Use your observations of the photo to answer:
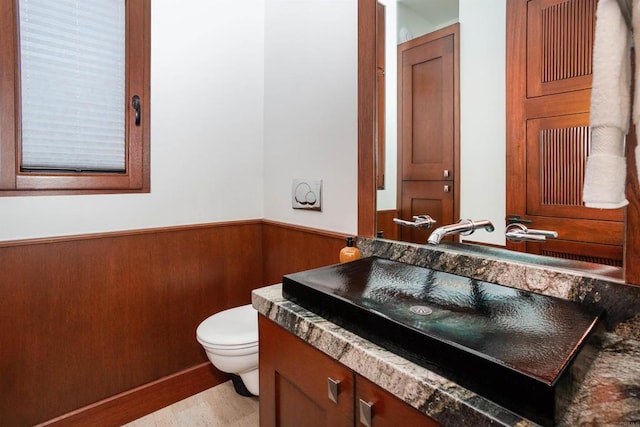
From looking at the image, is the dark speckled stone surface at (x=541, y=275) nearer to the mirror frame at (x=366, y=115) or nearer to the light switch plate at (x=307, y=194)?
the mirror frame at (x=366, y=115)

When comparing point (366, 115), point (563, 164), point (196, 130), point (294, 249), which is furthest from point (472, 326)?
point (196, 130)

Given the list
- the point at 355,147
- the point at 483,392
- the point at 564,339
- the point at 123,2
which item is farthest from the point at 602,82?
the point at 123,2

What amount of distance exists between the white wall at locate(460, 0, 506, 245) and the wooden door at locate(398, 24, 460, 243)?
32mm

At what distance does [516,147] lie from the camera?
1.05m

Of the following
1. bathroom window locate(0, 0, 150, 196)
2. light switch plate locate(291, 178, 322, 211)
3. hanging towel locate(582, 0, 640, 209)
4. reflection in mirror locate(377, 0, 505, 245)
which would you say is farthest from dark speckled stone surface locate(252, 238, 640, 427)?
bathroom window locate(0, 0, 150, 196)

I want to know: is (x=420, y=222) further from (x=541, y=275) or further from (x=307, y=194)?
(x=307, y=194)

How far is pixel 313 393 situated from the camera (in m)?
0.89

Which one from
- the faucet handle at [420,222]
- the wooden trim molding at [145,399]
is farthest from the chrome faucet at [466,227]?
the wooden trim molding at [145,399]

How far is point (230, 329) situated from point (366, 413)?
41.5 inches

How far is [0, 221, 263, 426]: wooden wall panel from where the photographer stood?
1465 mm

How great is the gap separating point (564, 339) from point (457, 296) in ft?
0.98

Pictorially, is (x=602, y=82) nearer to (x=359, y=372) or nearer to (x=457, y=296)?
(x=457, y=296)

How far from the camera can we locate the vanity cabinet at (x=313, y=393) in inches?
28.5

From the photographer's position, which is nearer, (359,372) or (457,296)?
(359,372)
